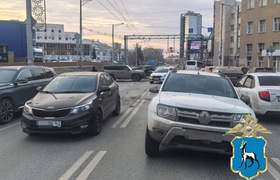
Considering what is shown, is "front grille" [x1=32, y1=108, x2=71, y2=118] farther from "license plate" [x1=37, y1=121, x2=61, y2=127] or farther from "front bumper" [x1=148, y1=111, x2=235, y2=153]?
"front bumper" [x1=148, y1=111, x2=235, y2=153]

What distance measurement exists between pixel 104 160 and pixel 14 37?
4919cm

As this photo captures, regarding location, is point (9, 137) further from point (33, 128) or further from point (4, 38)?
point (4, 38)

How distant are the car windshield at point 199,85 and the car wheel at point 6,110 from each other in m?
4.98

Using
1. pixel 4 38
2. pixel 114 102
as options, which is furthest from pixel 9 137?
pixel 4 38

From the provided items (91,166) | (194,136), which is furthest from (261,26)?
(91,166)

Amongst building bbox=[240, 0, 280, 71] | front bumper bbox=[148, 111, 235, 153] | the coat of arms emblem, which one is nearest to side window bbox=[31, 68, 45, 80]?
front bumper bbox=[148, 111, 235, 153]

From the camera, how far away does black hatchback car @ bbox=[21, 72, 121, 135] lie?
273 inches

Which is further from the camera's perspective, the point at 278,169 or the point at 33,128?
the point at 33,128

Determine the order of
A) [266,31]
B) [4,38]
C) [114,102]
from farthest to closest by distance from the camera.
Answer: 1. [266,31]
2. [4,38]
3. [114,102]

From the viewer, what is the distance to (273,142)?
7.37 meters

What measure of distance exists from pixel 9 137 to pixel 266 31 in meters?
53.6

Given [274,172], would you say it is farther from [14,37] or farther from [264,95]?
[14,37]

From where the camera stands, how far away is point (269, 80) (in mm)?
10273

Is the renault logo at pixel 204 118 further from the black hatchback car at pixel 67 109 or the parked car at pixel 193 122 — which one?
the black hatchback car at pixel 67 109
